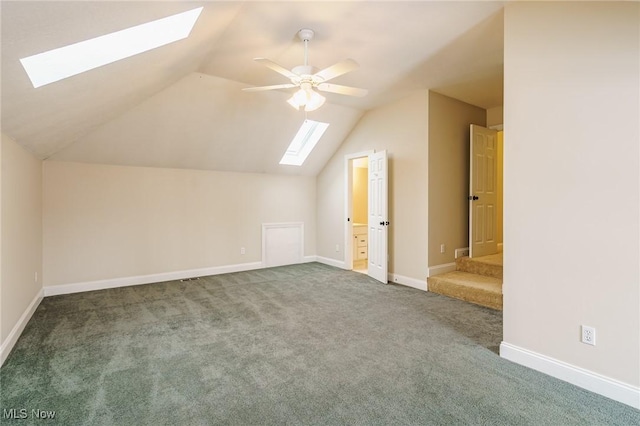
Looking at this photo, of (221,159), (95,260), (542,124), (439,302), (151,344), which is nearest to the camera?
(542,124)

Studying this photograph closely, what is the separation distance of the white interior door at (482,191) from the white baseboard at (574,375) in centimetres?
244

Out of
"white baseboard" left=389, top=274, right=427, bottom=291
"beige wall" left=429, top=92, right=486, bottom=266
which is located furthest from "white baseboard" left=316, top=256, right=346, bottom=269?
"beige wall" left=429, top=92, right=486, bottom=266

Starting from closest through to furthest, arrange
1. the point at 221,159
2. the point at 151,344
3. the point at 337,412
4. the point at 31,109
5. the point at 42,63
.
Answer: the point at 337,412 → the point at 42,63 → the point at 31,109 → the point at 151,344 → the point at 221,159

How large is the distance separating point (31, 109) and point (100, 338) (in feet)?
6.82

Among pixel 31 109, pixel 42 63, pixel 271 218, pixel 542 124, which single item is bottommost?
pixel 271 218

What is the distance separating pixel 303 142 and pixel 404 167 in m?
2.27

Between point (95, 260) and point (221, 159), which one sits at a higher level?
point (221, 159)

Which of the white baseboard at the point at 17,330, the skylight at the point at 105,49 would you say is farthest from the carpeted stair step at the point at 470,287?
the white baseboard at the point at 17,330

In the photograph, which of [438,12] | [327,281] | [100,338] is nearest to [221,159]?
[327,281]

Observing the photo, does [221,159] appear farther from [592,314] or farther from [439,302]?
[592,314]

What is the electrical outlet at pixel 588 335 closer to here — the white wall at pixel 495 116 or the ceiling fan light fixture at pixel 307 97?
the ceiling fan light fixture at pixel 307 97

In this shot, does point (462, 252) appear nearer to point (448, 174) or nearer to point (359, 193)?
point (448, 174)

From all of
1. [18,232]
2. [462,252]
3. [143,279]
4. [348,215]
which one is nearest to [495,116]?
[462,252]

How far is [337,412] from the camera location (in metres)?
1.84
